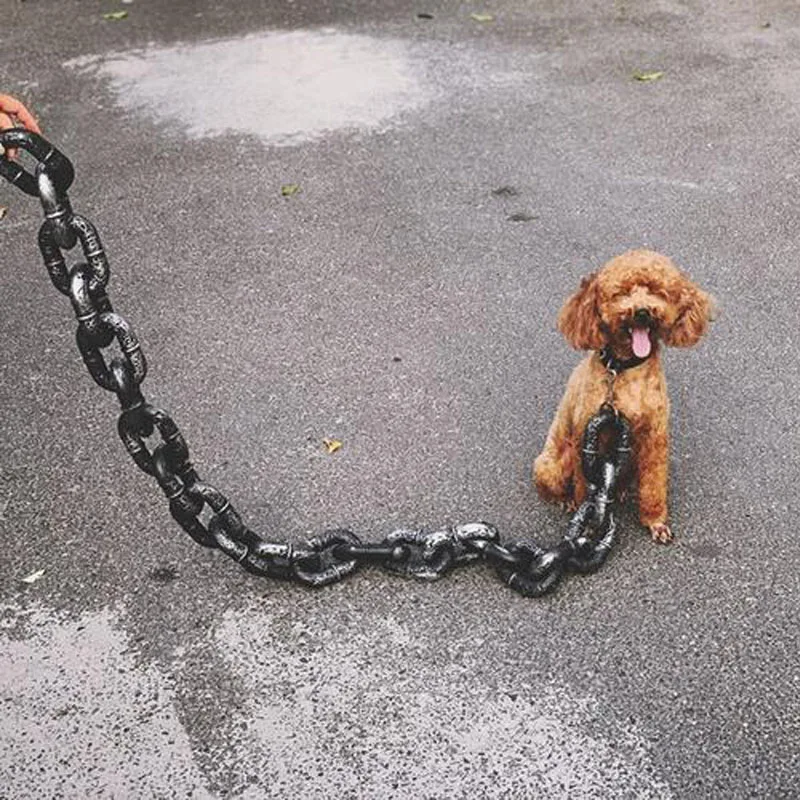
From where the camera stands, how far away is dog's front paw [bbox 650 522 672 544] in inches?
140

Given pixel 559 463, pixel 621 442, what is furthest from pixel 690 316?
pixel 559 463

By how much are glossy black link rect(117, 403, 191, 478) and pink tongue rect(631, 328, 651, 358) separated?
137 centimetres

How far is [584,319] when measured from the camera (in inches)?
127

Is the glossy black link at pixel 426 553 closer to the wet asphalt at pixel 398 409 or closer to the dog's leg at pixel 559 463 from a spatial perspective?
the wet asphalt at pixel 398 409

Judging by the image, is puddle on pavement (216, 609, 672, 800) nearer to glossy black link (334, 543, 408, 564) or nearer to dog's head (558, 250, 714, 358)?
glossy black link (334, 543, 408, 564)

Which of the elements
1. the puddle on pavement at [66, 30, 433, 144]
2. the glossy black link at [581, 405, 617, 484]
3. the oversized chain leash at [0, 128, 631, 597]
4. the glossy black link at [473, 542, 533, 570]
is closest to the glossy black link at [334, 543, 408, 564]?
the oversized chain leash at [0, 128, 631, 597]

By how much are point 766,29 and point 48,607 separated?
266 inches

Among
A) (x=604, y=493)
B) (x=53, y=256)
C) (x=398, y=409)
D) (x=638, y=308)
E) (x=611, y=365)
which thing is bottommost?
(x=398, y=409)

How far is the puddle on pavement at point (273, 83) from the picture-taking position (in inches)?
270

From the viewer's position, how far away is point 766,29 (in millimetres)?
7805

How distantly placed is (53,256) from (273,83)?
5.21 metres

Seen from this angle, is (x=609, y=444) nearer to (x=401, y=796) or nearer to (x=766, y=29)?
(x=401, y=796)

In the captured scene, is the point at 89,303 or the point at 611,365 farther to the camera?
the point at 611,365

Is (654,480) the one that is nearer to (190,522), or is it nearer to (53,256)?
(190,522)
